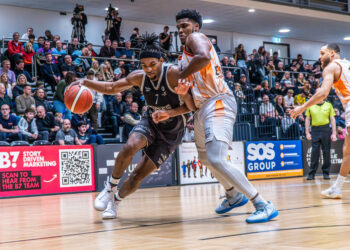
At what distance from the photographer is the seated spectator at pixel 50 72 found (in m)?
14.8

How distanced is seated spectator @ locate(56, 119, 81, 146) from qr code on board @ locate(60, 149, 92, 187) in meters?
0.48

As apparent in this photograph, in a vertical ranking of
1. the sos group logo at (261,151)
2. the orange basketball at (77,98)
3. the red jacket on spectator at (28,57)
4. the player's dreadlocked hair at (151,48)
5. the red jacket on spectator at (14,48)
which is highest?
the red jacket on spectator at (14,48)

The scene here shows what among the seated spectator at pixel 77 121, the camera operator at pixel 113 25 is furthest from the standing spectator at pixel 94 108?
the camera operator at pixel 113 25

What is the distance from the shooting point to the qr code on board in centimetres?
1161

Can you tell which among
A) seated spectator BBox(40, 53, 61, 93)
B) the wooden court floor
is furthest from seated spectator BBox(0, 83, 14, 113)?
the wooden court floor

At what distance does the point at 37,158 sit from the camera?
37.0ft

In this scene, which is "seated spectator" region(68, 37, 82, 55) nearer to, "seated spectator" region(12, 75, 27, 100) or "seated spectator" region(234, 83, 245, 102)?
"seated spectator" region(12, 75, 27, 100)

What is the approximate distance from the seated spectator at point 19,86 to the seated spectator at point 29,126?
114 cm

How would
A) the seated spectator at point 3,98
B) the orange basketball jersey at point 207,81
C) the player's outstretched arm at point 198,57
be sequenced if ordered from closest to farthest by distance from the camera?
the player's outstretched arm at point 198,57
the orange basketball jersey at point 207,81
the seated spectator at point 3,98

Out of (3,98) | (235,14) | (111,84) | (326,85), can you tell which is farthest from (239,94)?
(111,84)

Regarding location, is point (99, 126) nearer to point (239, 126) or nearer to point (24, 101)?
point (24, 101)

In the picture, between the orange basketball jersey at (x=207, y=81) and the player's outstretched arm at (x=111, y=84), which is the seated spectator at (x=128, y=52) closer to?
the player's outstretched arm at (x=111, y=84)

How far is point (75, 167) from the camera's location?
11.7 metres

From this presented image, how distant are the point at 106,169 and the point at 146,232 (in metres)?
Result: 7.67
